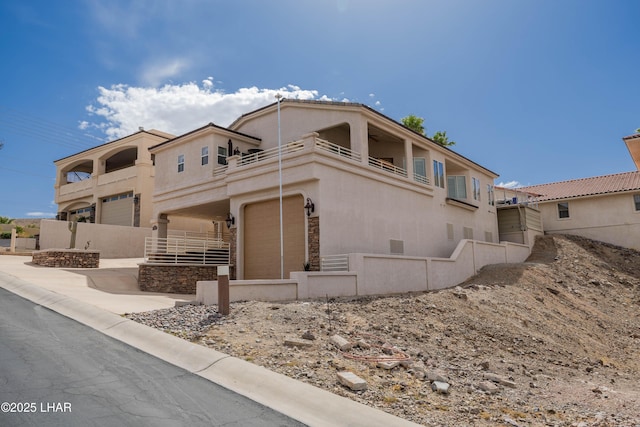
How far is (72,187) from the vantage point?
43.4 meters

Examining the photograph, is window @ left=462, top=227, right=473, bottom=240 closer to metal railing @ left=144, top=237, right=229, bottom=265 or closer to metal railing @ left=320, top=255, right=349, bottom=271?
metal railing @ left=320, top=255, right=349, bottom=271

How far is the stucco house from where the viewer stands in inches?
1281

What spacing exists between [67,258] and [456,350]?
20.8 meters

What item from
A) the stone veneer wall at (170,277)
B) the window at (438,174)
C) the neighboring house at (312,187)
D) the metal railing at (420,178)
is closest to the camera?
the neighboring house at (312,187)

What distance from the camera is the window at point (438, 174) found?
85.9ft

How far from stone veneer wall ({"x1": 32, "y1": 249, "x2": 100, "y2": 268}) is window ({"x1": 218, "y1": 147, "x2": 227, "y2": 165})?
29.0ft

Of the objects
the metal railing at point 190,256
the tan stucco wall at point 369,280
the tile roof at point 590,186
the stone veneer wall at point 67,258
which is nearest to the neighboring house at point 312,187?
the metal railing at point 190,256

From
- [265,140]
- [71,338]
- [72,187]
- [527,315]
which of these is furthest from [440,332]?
[72,187]

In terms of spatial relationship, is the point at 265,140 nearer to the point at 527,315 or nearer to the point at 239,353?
the point at 527,315

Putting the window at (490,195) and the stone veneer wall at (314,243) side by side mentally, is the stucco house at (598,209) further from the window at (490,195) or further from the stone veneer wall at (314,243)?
the stone veneer wall at (314,243)

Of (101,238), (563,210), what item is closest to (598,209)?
(563,210)

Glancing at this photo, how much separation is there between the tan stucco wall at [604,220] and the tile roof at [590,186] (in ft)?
1.70

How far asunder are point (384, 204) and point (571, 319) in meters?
9.34

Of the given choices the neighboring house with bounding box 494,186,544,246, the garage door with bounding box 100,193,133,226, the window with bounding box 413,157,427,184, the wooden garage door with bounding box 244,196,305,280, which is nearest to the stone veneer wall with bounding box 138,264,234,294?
the wooden garage door with bounding box 244,196,305,280
